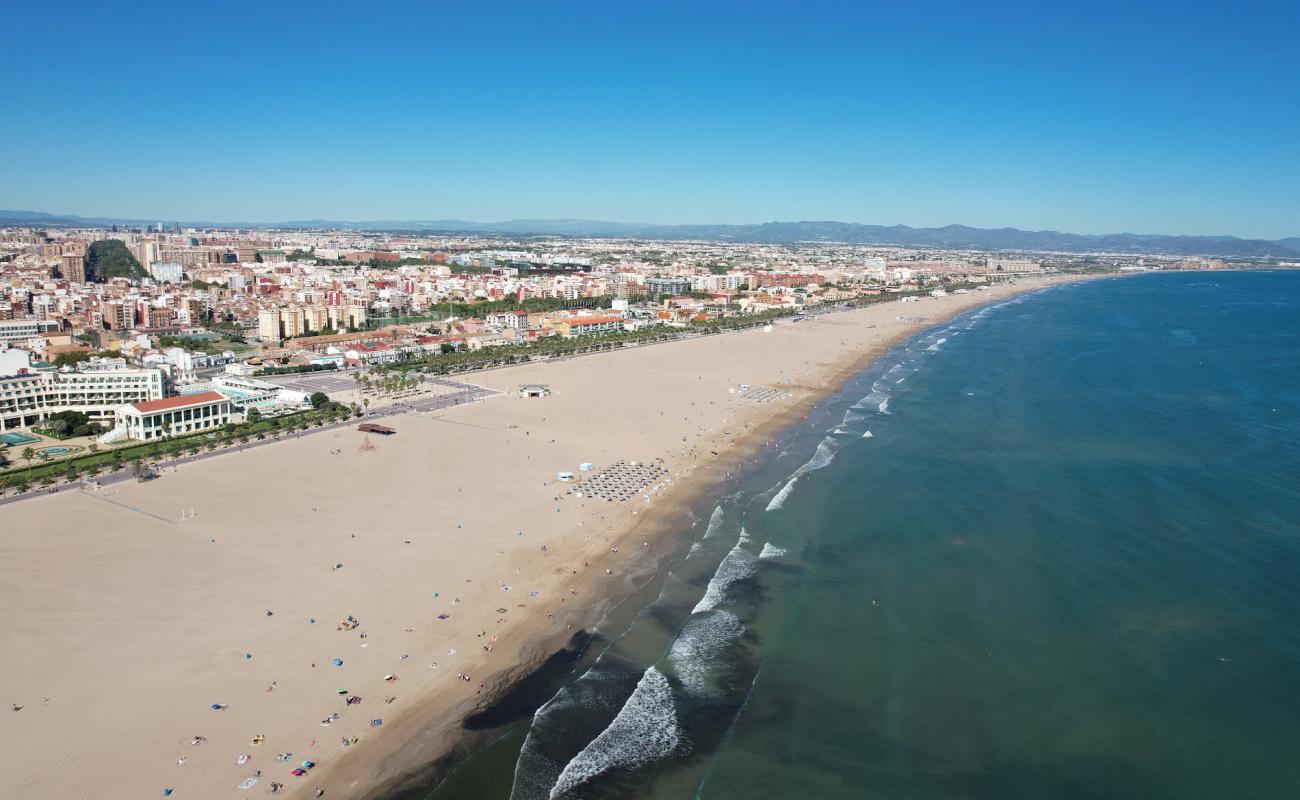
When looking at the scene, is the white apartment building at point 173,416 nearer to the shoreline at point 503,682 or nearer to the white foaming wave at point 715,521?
the shoreline at point 503,682

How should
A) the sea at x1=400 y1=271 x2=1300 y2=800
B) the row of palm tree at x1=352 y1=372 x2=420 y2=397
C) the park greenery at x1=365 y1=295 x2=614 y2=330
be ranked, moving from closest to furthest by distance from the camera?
the sea at x1=400 y1=271 x2=1300 y2=800, the row of palm tree at x1=352 y1=372 x2=420 y2=397, the park greenery at x1=365 y1=295 x2=614 y2=330

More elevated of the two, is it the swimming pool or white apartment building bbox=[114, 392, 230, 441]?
white apartment building bbox=[114, 392, 230, 441]

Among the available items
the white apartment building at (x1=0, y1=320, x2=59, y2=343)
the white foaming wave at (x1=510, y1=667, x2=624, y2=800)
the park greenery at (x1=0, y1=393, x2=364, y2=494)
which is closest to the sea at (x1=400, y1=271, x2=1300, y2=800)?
the white foaming wave at (x1=510, y1=667, x2=624, y2=800)

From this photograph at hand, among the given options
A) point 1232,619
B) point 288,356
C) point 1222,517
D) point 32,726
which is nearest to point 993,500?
point 1222,517

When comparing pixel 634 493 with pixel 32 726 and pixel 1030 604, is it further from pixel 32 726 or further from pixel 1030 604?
pixel 32 726

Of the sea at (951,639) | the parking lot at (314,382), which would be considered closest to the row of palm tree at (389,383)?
the parking lot at (314,382)

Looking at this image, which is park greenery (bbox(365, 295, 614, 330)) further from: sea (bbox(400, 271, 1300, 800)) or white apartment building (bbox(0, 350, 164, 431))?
sea (bbox(400, 271, 1300, 800))

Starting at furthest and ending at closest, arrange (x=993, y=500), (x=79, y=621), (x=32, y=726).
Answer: (x=993, y=500) → (x=79, y=621) → (x=32, y=726)
